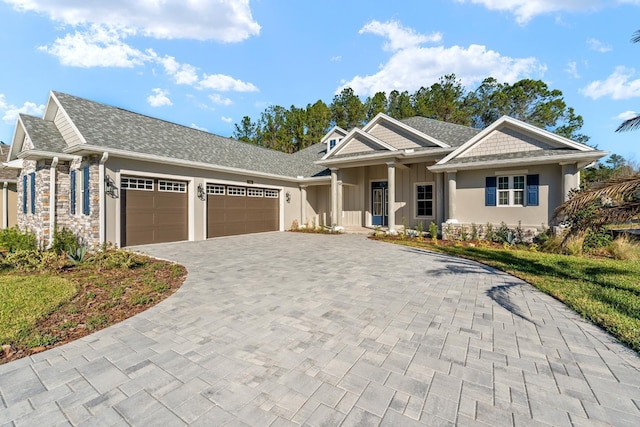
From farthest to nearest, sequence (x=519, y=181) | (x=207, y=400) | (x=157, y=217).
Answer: (x=519, y=181)
(x=157, y=217)
(x=207, y=400)

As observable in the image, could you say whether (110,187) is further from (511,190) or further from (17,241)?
(511,190)

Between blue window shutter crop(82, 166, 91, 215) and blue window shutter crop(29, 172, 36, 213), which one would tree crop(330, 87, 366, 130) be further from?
blue window shutter crop(29, 172, 36, 213)

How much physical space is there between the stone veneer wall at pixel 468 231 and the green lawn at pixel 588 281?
5.69ft

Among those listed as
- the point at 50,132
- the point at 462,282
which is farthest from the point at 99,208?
the point at 462,282

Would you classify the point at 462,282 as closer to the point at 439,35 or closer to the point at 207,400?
the point at 207,400

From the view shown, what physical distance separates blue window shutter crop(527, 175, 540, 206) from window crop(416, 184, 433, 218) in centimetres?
450

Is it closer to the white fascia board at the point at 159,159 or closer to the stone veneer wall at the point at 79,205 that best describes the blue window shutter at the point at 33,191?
the stone veneer wall at the point at 79,205

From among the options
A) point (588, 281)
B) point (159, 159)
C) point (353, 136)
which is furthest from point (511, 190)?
point (159, 159)

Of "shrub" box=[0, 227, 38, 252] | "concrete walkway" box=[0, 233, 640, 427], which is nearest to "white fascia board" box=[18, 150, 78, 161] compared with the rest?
"shrub" box=[0, 227, 38, 252]

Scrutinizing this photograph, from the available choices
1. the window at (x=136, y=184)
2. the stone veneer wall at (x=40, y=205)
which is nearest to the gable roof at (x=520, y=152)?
the window at (x=136, y=184)

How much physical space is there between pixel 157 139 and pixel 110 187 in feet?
10.8

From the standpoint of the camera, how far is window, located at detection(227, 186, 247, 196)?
13370 mm

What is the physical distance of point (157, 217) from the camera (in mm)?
10664

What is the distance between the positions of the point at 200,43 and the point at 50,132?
6.87m
